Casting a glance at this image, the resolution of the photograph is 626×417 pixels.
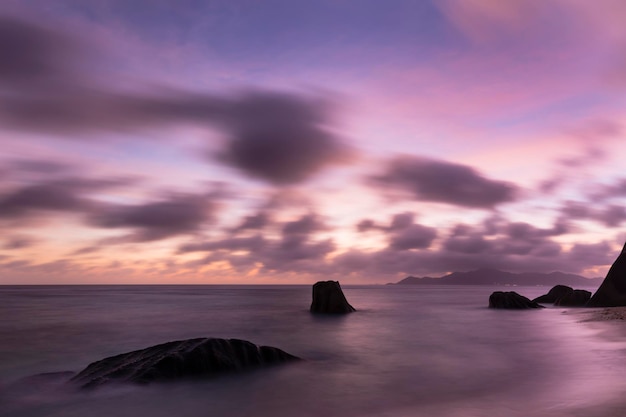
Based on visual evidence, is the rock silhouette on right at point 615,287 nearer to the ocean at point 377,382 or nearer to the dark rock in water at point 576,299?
the dark rock in water at point 576,299

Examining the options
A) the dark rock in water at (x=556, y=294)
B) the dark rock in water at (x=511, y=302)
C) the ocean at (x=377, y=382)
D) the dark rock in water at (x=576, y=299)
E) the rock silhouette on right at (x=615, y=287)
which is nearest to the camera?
the ocean at (x=377, y=382)

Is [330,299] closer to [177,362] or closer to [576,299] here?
[177,362]

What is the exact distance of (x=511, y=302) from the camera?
60.5m

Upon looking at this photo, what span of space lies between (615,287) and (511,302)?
12.7 m

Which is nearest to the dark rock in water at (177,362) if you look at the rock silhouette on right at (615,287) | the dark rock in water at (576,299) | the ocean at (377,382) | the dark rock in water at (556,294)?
the ocean at (377,382)

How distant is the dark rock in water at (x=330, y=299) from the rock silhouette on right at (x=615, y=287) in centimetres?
3178

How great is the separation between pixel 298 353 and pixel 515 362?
11.1 metres

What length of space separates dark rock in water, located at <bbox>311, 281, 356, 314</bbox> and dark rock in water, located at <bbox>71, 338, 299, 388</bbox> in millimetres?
32037

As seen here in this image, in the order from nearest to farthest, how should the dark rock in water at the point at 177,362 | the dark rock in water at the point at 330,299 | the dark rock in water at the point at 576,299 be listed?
the dark rock in water at the point at 177,362 < the dark rock in water at the point at 330,299 < the dark rock in water at the point at 576,299

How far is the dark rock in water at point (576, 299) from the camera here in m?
60.7

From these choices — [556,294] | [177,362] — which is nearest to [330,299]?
[177,362]

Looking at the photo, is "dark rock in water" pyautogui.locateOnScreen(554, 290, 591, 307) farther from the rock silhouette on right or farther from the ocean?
the ocean

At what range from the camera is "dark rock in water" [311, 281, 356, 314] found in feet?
163

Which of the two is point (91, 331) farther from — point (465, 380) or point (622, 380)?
point (622, 380)
